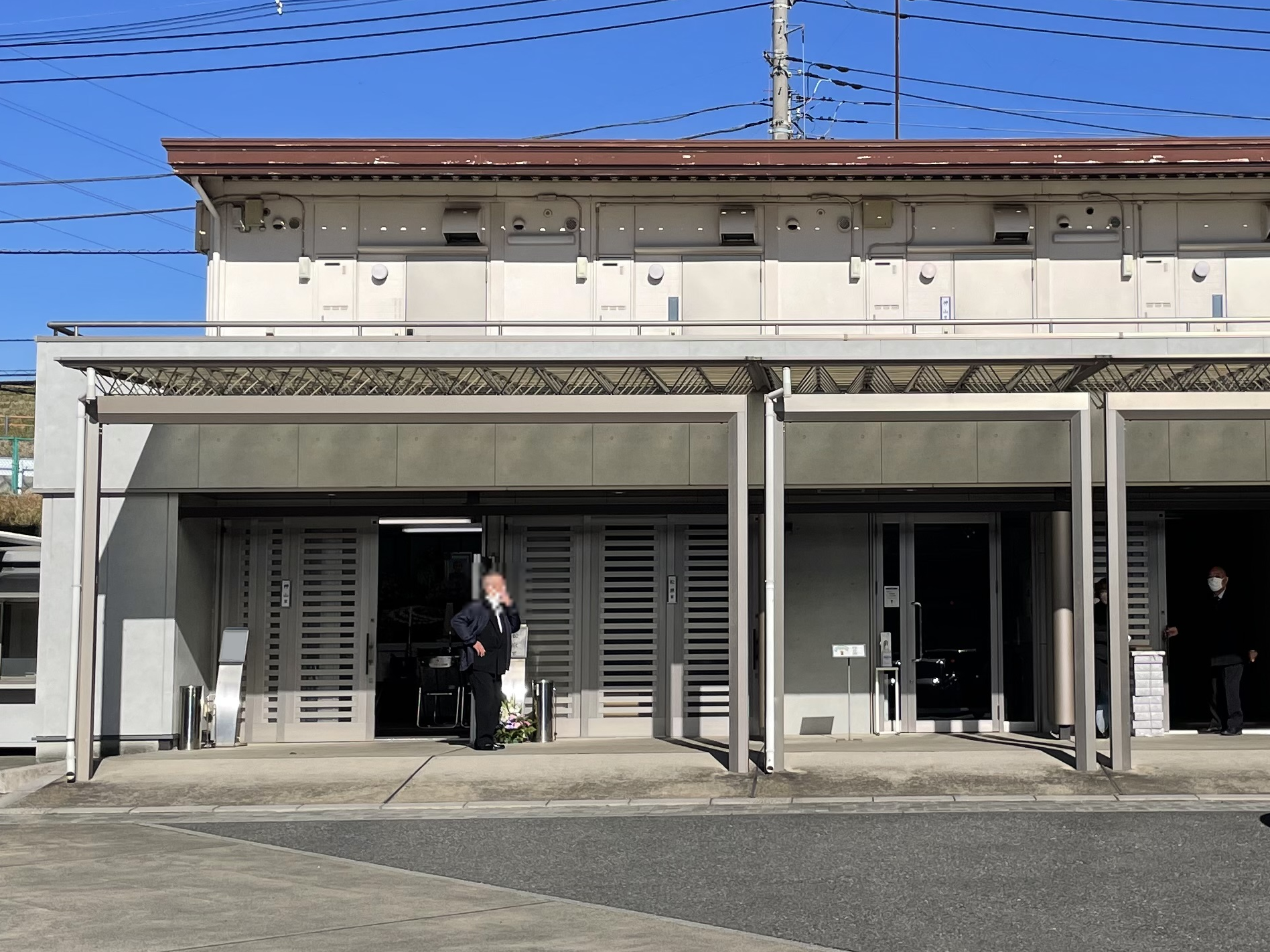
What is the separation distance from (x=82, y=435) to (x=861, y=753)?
744 centimetres

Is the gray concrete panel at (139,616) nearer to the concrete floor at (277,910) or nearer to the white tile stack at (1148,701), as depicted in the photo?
the concrete floor at (277,910)

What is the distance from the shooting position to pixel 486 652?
13422mm

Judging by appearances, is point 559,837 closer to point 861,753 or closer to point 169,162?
point 861,753

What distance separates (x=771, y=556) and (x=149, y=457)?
21.5 feet

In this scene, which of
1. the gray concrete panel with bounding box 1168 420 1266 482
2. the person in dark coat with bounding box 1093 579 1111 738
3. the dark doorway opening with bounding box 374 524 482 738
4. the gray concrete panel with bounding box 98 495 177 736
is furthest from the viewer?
the dark doorway opening with bounding box 374 524 482 738

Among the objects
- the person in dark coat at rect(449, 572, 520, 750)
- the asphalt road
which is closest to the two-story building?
the person in dark coat at rect(449, 572, 520, 750)

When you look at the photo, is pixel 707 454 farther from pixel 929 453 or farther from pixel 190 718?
pixel 190 718

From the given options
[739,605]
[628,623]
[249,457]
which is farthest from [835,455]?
[249,457]

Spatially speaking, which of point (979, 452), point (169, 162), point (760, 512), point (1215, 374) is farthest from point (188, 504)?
point (1215, 374)

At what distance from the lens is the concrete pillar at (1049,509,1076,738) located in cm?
1439

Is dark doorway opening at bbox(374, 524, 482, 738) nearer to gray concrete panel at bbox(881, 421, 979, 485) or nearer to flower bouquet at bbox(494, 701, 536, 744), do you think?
flower bouquet at bbox(494, 701, 536, 744)

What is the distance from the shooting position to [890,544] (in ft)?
51.3

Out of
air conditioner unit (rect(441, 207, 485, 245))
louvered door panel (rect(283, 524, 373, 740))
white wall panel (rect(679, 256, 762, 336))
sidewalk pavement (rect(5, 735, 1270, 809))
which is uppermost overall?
air conditioner unit (rect(441, 207, 485, 245))

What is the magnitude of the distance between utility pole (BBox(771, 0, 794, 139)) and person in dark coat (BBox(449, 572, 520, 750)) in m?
15.9
